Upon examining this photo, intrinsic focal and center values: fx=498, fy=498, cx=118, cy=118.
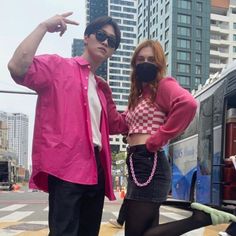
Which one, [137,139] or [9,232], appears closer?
[137,139]

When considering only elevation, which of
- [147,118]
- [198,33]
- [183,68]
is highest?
[198,33]

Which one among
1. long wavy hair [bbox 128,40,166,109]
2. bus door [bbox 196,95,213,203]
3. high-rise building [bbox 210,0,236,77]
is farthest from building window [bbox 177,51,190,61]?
long wavy hair [bbox 128,40,166,109]

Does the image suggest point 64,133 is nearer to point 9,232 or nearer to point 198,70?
point 9,232

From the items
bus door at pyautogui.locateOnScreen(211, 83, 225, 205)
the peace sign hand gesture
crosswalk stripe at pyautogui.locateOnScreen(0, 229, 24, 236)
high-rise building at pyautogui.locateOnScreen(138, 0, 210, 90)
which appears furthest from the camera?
high-rise building at pyautogui.locateOnScreen(138, 0, 210, 90)

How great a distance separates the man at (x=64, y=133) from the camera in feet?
8.66

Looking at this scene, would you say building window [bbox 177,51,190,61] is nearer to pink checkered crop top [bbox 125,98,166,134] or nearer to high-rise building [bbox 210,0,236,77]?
high-rise building [bbox 210,0,236,77]

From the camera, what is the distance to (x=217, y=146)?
9.96 meters

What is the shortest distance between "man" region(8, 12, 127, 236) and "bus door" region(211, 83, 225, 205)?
22.7 ft

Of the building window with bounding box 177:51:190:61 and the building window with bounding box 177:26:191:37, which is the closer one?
the building window with bounding box 177:51:190:61

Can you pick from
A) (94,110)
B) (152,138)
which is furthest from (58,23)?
(152,138)

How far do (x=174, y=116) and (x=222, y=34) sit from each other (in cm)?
9264

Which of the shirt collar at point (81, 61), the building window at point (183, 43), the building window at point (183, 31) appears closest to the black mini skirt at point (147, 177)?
the shirt collar at point (81, 61)

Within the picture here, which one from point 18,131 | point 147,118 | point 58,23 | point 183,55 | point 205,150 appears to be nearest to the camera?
point 58,23

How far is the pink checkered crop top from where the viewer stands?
3.22 m
